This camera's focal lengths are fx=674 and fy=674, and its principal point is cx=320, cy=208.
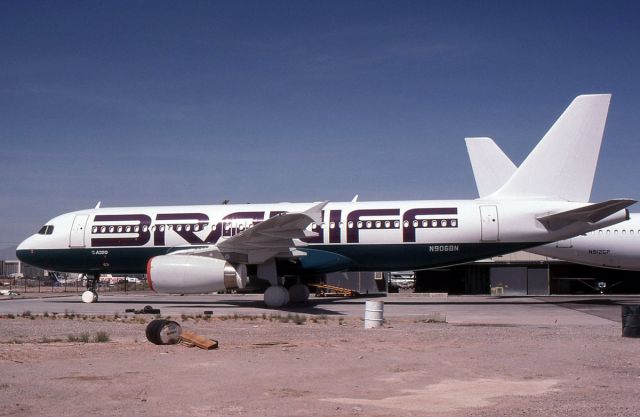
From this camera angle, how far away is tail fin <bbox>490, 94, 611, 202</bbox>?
79.6ft

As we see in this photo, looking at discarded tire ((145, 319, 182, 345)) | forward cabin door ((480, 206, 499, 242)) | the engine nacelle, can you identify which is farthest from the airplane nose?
forward cabin door ((480, 206, 499, 242))

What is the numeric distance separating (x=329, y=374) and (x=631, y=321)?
7.73m

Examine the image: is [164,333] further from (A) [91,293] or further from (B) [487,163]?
(B) [487,163]

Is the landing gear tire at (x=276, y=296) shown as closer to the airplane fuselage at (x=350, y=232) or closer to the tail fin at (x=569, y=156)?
the airplane fuselage at (x=350, y=232)

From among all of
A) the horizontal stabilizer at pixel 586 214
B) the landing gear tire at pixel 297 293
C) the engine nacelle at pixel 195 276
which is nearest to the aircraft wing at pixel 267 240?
the engine nacelle at pixel 195 276

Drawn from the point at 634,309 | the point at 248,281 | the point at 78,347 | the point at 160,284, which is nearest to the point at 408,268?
the point at 248,281

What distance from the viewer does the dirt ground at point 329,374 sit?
7.29 metres

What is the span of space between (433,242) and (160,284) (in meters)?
9.78

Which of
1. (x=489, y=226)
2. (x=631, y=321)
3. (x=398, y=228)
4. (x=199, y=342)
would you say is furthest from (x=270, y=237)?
(x=631, y=321)

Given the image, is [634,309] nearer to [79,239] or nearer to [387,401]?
[387,401]

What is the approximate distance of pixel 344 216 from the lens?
25.3m

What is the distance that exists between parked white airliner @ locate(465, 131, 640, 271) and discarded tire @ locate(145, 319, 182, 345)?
21096mm

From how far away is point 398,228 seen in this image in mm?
24766

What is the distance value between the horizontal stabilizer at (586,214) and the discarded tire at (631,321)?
8.49 meters
